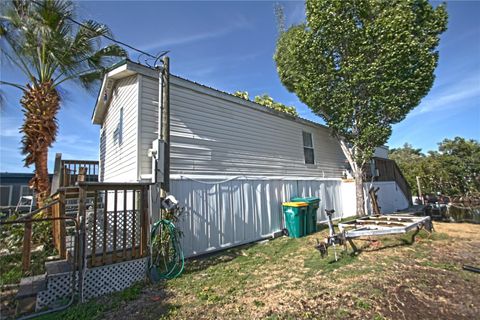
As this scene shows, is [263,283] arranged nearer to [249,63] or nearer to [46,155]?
[46,155]

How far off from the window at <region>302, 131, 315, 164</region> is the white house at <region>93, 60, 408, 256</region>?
26.9 inches

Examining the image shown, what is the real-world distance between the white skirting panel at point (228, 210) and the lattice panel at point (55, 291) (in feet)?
7.38

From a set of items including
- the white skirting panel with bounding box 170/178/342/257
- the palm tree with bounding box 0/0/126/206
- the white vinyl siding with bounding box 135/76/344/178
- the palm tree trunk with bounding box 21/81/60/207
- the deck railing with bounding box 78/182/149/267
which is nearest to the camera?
the deck railing with bounding box 78/182/149/267

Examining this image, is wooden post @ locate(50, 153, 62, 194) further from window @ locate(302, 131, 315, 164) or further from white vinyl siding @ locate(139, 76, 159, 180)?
window @ locate(302, 131, 315, 164)

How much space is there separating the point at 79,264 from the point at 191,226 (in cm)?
238

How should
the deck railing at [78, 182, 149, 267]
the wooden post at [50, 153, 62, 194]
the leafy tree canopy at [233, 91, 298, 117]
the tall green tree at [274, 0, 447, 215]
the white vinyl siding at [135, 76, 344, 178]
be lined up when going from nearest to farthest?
the deck railing at [78, 182, 149, 267], the white vinyl siding at [135, 76, 344, 178], the wooden post at [50, 153, 62, 194], the tall green tree at [274, 0, 447, 215], the leafy tree canopy at [233, 91, 298, 117]

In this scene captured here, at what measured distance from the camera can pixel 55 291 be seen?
3.65 meters

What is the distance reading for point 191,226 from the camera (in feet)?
18.8

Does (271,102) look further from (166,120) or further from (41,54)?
(166,120)

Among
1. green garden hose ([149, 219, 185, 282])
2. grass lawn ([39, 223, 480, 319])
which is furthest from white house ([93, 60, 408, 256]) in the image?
grass lawn ([39, 223, 480, 319])

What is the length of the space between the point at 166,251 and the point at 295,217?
416 centimetres

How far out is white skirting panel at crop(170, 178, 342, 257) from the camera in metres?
5.75

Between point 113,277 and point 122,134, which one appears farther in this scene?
point 122,134

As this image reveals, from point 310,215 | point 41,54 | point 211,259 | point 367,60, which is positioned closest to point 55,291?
point 211,259
